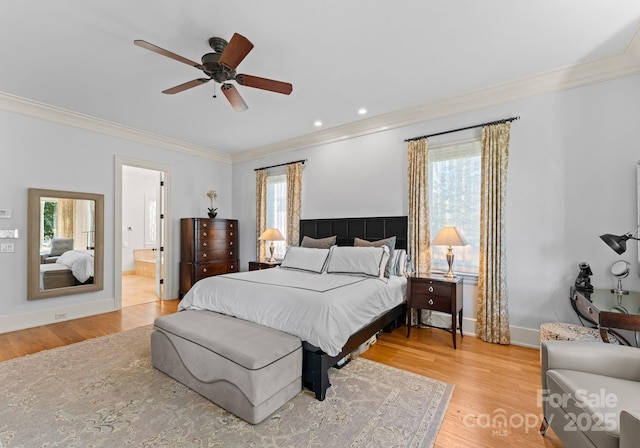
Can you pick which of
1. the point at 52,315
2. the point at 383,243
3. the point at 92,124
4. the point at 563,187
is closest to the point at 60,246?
the point at 52,315

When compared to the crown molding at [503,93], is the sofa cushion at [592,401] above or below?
below

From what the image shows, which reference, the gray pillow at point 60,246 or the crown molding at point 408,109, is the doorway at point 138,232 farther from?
the gray pillow at point 60,246

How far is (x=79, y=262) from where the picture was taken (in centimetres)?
436

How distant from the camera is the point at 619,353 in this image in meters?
1.67

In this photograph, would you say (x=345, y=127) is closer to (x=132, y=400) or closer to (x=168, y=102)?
(x=168, y=102)

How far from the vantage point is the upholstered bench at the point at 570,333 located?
245cm

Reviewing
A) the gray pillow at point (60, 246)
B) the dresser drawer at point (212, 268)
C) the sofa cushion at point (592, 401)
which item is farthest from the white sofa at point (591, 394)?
the gray pillow at point (60, 246)

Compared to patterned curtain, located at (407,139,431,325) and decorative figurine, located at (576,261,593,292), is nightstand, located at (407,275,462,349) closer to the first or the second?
patterned curtain, located at (407,139,431,325)

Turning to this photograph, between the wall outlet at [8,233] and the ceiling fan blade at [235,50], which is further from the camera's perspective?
the wall outlet at [8,233]

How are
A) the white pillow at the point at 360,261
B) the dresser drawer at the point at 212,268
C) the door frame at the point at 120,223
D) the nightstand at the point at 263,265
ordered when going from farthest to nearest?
the dresser drawer at the point at 212,268 < the nightstand at the point at 263,265 < the door frame at the point at 120,223 < the white pillow at the point at 360,261

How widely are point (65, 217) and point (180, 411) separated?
3737mm

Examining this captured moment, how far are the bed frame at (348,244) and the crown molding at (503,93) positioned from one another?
1381 mm

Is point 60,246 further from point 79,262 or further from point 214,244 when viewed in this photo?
point 214,244

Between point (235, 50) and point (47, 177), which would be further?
point (47, 177)
